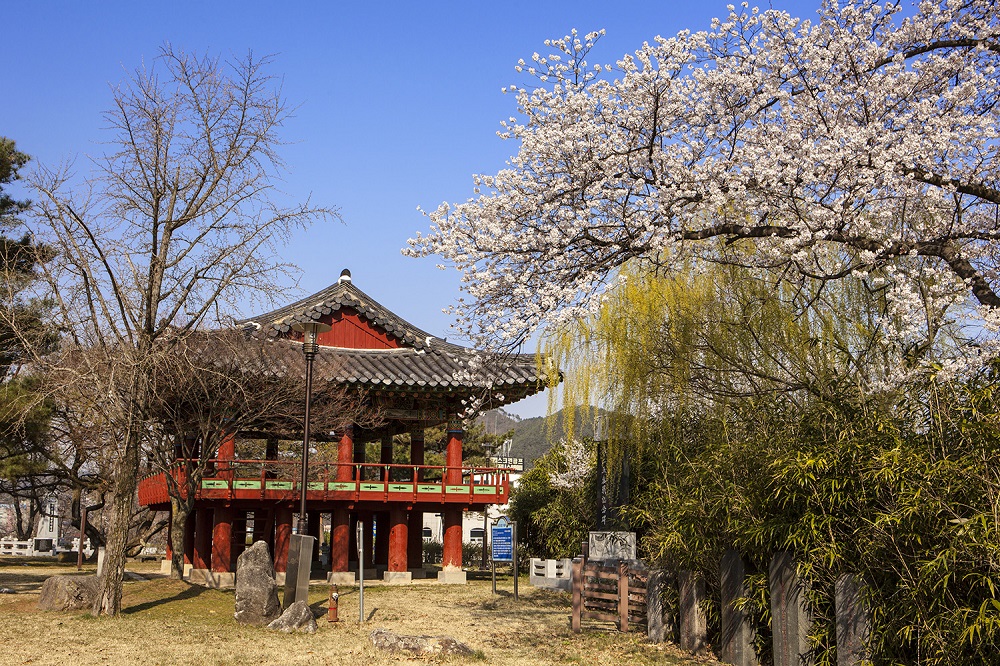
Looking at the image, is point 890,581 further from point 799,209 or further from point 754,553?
point 799,209

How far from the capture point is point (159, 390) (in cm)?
1700

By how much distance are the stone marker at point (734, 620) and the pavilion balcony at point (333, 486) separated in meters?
10.7

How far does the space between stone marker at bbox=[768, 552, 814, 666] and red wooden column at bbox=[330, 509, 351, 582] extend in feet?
41.1

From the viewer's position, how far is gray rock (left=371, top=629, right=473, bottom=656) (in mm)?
10047

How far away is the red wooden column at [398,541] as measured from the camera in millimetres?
20578

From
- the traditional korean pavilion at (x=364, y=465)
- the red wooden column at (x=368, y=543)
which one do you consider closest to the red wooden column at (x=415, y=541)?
the traditional korean pavilion at (x=364, y=465)

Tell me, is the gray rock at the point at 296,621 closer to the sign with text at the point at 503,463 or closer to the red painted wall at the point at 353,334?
the sign with text at the point at 503,463

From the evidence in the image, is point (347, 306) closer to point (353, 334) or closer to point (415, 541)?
point (353, 334)

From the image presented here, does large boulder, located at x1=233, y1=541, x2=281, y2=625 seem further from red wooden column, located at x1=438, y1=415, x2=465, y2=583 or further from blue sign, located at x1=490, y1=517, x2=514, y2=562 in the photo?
red wooden column, located at x1=438, y1=415, x2=465, y2=583

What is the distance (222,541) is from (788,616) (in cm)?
1412

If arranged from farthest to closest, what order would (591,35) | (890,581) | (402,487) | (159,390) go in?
(402,487) < (159,390) < (591,35) < (890,581)

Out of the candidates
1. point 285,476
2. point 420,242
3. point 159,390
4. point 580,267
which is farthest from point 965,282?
point 285,476

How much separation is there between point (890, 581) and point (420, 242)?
19.3ft

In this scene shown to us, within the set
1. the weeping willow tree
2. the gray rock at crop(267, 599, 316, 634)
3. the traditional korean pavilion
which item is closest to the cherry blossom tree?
the weeping willow tree
